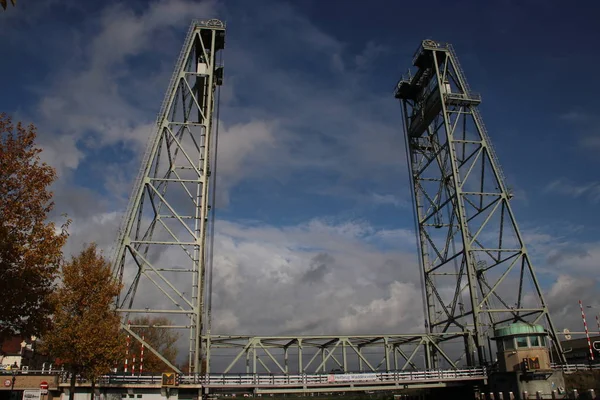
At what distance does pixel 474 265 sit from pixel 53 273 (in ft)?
118

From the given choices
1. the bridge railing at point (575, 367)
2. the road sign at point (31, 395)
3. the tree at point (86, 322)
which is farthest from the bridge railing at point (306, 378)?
the road sign at point (31, 395)

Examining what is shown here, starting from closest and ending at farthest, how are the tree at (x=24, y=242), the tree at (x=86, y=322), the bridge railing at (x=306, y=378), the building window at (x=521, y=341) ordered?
the tree at (x=24, y=242) → the tree at (x=86, y=322) → the bridge railing at (x=306, y=378) → the building window at (x=521, y=341)

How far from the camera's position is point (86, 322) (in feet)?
107

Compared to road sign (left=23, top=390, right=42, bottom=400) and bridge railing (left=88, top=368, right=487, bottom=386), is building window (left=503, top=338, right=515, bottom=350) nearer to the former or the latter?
bridge railing (left=88, top=368, right=487, bottom=386)

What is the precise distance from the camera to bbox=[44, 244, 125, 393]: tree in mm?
32188

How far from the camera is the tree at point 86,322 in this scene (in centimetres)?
3219

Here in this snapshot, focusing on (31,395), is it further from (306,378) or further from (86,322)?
(306,378)

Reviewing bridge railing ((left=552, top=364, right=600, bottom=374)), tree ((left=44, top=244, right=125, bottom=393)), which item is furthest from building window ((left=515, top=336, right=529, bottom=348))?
tree ((left=44, top=244, right=125, bottom=393))

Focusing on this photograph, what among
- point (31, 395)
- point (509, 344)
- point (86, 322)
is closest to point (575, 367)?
point (509, 344)

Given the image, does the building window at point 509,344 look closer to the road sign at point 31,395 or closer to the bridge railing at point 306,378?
the bridge railing at point 306,378

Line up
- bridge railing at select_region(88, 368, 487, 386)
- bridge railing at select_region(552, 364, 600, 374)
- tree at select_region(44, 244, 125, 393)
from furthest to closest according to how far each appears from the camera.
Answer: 1. bridge railing at select_region(552, 364, 600, 374)
2. bridge railing at select_region(88, 368, 487, 386)
3. tree at select_region(44, 244, 125, 393)

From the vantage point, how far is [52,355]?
32.8 m

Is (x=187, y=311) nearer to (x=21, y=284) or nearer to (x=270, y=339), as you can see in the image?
(x=270, y=339)

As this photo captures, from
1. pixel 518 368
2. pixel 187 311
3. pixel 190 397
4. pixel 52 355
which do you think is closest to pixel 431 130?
pixel 518 368
